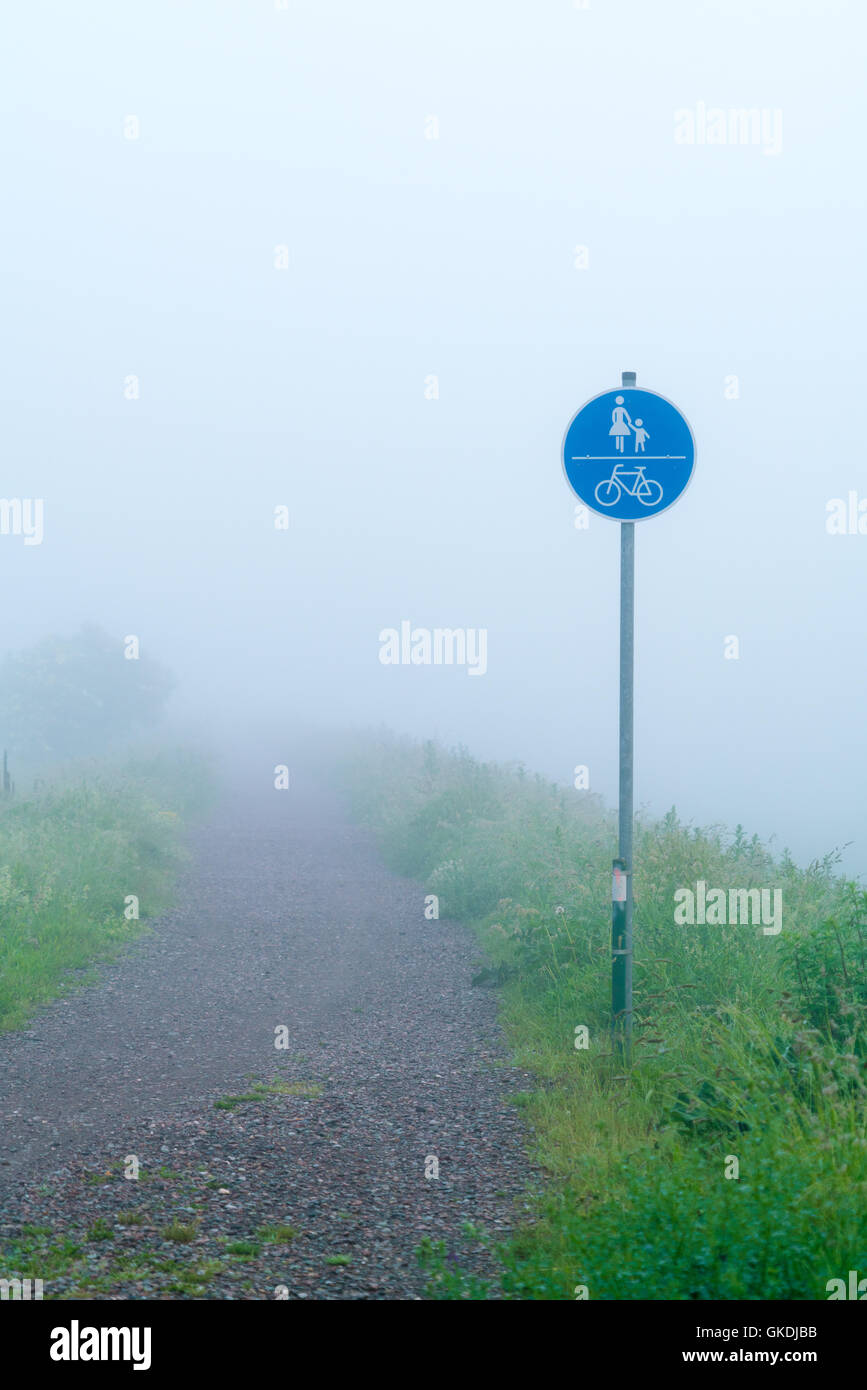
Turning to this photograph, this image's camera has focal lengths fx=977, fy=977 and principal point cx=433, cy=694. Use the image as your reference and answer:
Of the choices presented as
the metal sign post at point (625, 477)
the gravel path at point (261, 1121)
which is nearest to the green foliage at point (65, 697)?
the gravel path at point (261, 1121)

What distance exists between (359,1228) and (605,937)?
4.43m

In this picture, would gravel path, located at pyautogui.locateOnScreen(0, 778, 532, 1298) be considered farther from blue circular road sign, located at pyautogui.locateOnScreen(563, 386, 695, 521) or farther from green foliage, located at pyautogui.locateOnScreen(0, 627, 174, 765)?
green foliage, located at pyautogui.locateOnScreen(0, 627, 174, 765)

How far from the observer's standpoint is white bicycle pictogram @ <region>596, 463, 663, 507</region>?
22.0 ft

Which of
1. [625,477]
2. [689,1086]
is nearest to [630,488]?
[625,477]

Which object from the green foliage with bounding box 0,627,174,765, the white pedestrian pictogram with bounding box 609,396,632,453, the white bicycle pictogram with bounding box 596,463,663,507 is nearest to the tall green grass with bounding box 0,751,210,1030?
the white bicycle pictogram with bounding box 596,463,663,507

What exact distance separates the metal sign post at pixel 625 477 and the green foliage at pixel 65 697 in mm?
41662

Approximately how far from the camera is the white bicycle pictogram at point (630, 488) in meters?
6.69

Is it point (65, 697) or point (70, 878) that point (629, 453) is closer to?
point (70, 878)

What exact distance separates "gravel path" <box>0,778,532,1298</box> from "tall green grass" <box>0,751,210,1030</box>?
41 centimetres

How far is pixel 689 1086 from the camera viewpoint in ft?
18.2

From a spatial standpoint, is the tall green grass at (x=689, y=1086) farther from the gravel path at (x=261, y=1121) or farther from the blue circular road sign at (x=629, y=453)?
the blue circular road sign at (x=629, y=453)
